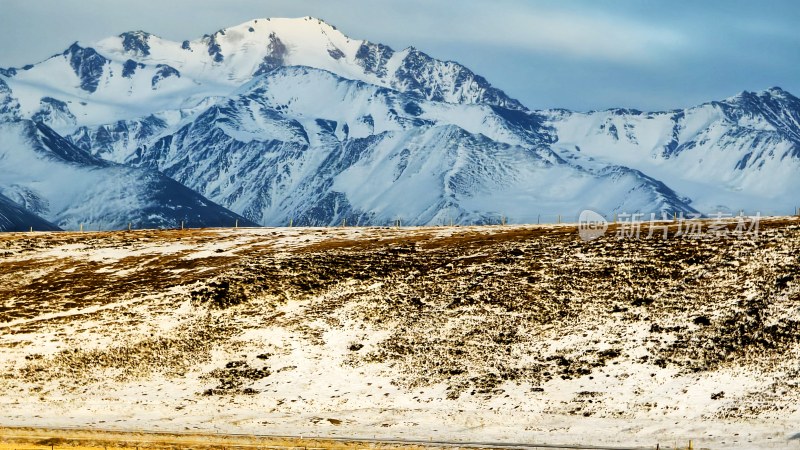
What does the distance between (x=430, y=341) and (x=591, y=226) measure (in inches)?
1288

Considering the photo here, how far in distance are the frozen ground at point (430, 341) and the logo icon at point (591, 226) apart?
5.99 ft

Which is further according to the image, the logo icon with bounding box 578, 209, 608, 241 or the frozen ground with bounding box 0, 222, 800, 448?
the logo icon with bounding box 578, 209, 608, 241

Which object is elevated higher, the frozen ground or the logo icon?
the logo icon

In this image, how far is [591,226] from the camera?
375 ft

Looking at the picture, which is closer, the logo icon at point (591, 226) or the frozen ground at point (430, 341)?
the frozen ground at point (430, 341)

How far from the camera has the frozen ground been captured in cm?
7325

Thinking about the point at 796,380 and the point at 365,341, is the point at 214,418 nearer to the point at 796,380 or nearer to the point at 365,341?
the point at 365,341

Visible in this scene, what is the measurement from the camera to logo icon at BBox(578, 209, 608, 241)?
4305 inches

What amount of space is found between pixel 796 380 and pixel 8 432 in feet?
154

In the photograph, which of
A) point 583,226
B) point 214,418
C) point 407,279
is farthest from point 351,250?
point 214,418

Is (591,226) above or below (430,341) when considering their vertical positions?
above

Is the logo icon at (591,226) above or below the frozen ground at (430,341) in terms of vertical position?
above

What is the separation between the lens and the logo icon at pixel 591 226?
4305 inches

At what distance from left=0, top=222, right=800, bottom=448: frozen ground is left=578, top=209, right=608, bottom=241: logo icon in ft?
5.99
